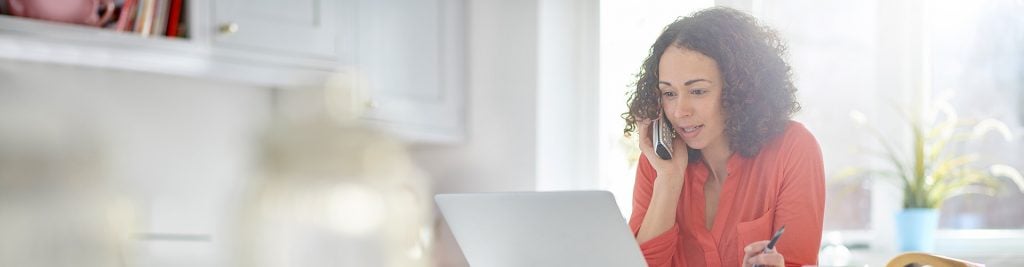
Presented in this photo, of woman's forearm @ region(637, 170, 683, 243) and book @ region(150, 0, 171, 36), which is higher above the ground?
book @ region(150, 0, 171, 36)

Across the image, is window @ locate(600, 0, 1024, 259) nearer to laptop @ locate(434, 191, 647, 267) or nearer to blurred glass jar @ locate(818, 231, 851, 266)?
blurred glass jar @ locate(818, 231, 851, 266)

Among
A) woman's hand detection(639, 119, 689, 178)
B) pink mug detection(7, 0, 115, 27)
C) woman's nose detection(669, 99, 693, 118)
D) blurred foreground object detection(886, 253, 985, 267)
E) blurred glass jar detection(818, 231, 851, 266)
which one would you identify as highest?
pink mug detection(7, 0, 115, 27)

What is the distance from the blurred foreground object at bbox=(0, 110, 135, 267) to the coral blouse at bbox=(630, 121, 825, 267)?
1.23 metres

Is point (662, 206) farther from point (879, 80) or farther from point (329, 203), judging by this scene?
point (329, 203)

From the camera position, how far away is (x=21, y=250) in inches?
90.2

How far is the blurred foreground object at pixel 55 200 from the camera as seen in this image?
229cm

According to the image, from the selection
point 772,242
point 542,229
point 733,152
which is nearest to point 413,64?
point 542,229

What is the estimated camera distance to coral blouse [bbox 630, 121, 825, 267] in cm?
183

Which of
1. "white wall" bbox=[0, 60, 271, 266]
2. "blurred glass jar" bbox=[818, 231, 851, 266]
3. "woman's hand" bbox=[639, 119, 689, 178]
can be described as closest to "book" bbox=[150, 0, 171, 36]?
"white wall" bbox=[0, 60, 271, 266]

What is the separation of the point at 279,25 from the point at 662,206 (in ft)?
3.35

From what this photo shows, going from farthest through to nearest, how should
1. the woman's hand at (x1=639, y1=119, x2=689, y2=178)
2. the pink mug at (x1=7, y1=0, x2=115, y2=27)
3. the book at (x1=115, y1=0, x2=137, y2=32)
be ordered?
the book at (x1=115, y1=0, x2=137, y2=32) → the pink mug at (x1=7, y1=0, x2=115, y2=27) → the woman's hand at (x1=639, y1=119, x2=689, y2=178)

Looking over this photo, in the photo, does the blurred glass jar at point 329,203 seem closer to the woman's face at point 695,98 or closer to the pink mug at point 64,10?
the pink mug at point 64,10

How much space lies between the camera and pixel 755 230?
184 cm

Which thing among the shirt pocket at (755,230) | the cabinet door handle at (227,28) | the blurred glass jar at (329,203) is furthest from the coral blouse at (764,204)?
the blurred glass jar at (329,203)
